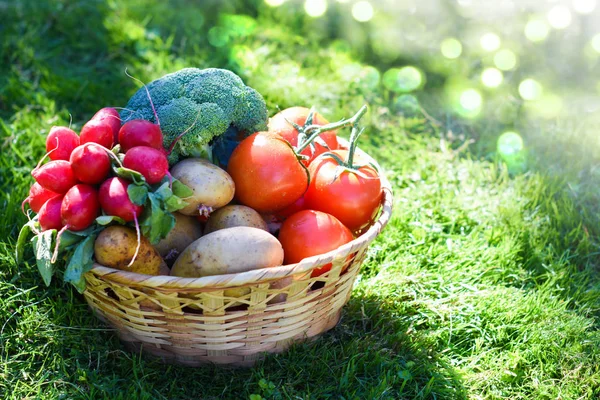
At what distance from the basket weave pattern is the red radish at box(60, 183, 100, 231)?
0.45ft

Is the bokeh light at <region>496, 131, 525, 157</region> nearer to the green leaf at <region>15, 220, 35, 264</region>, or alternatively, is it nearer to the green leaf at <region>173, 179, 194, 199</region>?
the green leaf at <region>173, 179, 194, 199</region>

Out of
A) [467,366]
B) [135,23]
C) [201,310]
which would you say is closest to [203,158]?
[201,310]

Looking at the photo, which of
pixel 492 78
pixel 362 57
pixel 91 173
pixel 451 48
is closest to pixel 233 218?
pixel 91 173

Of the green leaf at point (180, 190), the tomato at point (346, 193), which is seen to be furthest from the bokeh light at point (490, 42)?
the green leaf at point (180, 190)

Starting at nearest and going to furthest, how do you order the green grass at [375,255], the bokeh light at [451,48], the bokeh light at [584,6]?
the green grass at [375,255], the bokeh light at [584,6], the bokeh light at [451,48]

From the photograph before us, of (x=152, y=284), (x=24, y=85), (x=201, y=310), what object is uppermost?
(x=152, y=284)

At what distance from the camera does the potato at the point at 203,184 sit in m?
2.11

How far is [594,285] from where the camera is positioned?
2.70 metres

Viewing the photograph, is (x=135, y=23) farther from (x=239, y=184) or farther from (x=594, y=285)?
(x=594, y=285)

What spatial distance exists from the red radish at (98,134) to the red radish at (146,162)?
0.12 m

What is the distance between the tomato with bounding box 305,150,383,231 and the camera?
7.45 ft

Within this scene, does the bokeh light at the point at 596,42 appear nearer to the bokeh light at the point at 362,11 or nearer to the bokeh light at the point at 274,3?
the bokeh light at the point at 362,11

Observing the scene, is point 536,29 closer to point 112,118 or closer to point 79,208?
point 112,118

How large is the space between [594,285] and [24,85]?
3.11 meters
